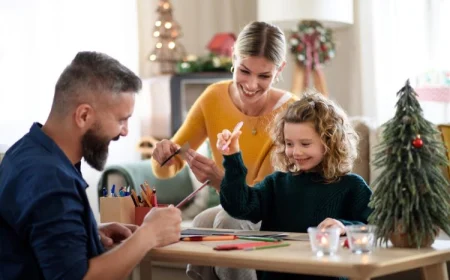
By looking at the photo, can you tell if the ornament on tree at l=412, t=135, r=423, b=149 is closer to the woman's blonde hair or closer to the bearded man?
the bearded man

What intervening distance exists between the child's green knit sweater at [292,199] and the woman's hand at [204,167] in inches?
10.2

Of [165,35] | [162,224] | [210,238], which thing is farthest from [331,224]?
[165,35]

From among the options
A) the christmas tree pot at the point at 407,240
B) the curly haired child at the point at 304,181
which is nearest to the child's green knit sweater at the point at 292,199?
the curly haired child at the point at 304,181

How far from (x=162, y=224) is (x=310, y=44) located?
3222mm

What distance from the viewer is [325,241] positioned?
1816 mm

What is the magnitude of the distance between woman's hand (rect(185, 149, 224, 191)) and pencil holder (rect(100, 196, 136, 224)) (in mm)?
282

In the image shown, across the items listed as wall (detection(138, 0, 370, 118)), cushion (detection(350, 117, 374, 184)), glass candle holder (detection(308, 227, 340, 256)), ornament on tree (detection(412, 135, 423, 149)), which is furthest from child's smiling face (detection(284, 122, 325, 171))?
wall (detection(138, 0, 370, 118))

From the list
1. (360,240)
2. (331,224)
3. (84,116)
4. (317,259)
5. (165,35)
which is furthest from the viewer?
(165,35)

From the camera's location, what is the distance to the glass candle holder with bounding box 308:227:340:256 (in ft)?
5.96

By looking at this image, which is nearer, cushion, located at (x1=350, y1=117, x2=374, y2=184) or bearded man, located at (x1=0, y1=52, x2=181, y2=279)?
bearded man, located at (x1=0, y1=52, x2=181, y2=279)

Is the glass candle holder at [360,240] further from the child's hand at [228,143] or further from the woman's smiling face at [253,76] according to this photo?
Result: the woman's smiling face at [253,76]

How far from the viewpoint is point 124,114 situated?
200cm

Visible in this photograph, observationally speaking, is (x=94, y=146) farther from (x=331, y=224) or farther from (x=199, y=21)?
(x=199, y=21)

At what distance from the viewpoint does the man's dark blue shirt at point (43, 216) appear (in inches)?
70.2
